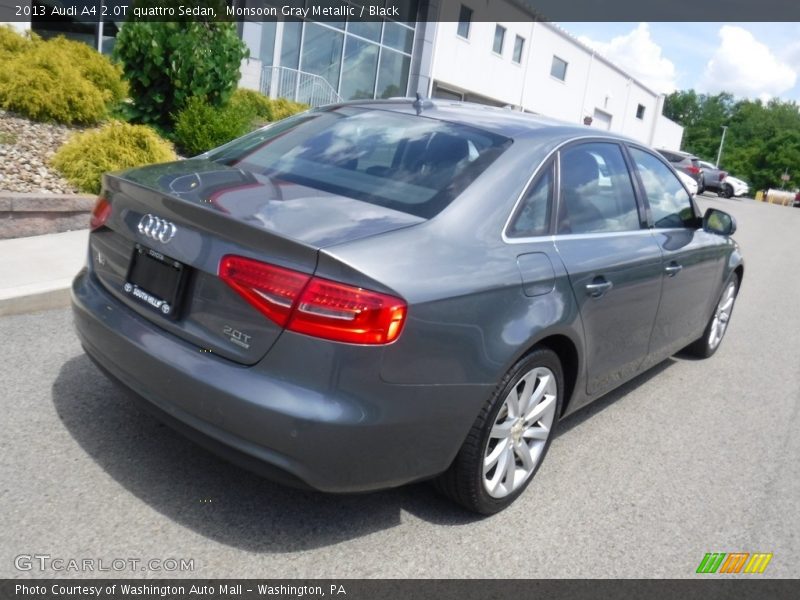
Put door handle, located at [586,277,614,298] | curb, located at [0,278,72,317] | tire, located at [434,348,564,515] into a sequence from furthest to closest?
curb, located at [0,278,72,317] < door handle, located at [586,277,614,298] < tire, located at [434,348,564,515]

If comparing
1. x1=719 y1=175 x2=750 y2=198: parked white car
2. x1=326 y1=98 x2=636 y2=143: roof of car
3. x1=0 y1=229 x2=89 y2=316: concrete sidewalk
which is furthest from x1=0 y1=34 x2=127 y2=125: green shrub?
x1=719 y1=175 x2=750 y2=198: parked white car

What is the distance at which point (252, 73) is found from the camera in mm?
16031

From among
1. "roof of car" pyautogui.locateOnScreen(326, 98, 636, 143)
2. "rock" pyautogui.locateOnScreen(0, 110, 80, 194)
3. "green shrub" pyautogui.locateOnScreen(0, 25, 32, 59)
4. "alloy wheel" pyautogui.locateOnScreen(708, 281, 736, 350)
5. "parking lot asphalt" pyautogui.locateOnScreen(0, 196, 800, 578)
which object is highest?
"green shrub" pyautogui.locateOnScreen(0, 25, 32, 59)

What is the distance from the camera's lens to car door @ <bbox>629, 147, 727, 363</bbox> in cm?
441

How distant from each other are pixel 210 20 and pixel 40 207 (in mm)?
4061

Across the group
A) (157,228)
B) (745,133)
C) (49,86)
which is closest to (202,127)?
(49,86)

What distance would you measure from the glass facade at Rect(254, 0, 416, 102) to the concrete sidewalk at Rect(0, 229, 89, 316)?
12.5 meters

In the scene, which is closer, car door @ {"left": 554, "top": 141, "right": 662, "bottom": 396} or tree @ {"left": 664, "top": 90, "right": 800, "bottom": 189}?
car door @ {"left": 554, "top": 141, "right": 662, "bottom": 396}

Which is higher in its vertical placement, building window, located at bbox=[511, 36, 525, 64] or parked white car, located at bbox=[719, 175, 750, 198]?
building window, located at bbox=[511, 36, 525, 64]

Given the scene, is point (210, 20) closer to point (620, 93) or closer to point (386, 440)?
point (386, 440)

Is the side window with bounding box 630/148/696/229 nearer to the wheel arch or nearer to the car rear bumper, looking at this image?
the wheel arch

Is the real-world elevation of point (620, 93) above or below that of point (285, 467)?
A: above

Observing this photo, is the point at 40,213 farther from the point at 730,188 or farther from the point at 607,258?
the point at 730,188
